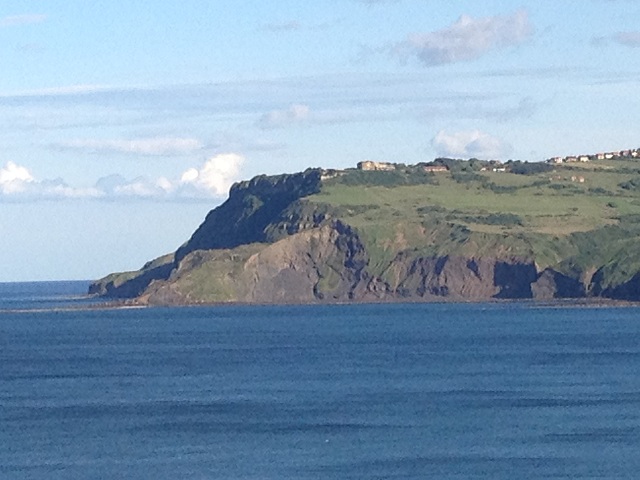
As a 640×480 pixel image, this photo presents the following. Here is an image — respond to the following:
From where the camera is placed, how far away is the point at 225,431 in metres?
68.8

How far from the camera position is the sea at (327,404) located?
2345 inches

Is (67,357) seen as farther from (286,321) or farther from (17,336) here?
(286,321)

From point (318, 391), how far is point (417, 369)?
14878 millimetres

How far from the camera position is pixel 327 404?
3132 inches

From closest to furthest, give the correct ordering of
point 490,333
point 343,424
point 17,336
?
point 343,424 → point 490,333 → point 17,336

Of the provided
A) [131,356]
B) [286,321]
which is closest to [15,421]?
[131,356]

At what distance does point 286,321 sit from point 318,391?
82325mm

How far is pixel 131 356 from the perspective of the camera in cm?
11812

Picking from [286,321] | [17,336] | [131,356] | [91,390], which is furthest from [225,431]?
[286,321]

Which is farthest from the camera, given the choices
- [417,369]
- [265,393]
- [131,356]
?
[131,356]

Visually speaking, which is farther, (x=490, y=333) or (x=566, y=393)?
(x=490, y=333)

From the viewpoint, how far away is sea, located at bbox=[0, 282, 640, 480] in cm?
5956

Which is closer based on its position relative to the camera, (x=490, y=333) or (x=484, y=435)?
(x=484, y=435)

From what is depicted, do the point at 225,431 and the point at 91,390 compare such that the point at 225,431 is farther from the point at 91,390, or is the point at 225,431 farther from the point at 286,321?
the point at 286,321
